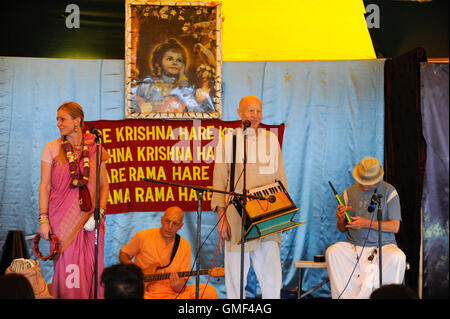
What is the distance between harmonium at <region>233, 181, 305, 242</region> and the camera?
4.59 meters

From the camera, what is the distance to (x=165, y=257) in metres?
5.41

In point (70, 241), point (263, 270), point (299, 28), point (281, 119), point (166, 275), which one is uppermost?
point (299, 28)

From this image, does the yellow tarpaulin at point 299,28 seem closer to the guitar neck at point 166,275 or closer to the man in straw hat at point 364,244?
the man in straw hat at point 364,244

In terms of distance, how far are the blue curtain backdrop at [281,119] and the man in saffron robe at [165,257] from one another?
0.64 metres

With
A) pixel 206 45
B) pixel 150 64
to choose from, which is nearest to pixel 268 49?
pixel 206 45

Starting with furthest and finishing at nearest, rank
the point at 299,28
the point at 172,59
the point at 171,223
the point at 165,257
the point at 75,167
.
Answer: the point at 299,28 → the point at 172,59 → the point at 171,223 → the point at 165,257 → the point at 75,167

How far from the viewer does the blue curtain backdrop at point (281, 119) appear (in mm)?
6098

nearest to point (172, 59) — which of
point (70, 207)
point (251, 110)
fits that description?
point (251, 110)

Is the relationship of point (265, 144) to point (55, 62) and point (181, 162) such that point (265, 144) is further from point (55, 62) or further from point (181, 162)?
point (55, 62)

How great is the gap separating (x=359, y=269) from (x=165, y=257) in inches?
71.5

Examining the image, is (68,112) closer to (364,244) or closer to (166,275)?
(166,275)

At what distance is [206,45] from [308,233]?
7.66 feet

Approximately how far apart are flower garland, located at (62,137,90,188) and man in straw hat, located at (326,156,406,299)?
7.66ft

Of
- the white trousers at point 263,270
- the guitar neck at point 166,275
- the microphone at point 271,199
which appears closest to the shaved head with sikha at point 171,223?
the guitar neck at point 166,275
